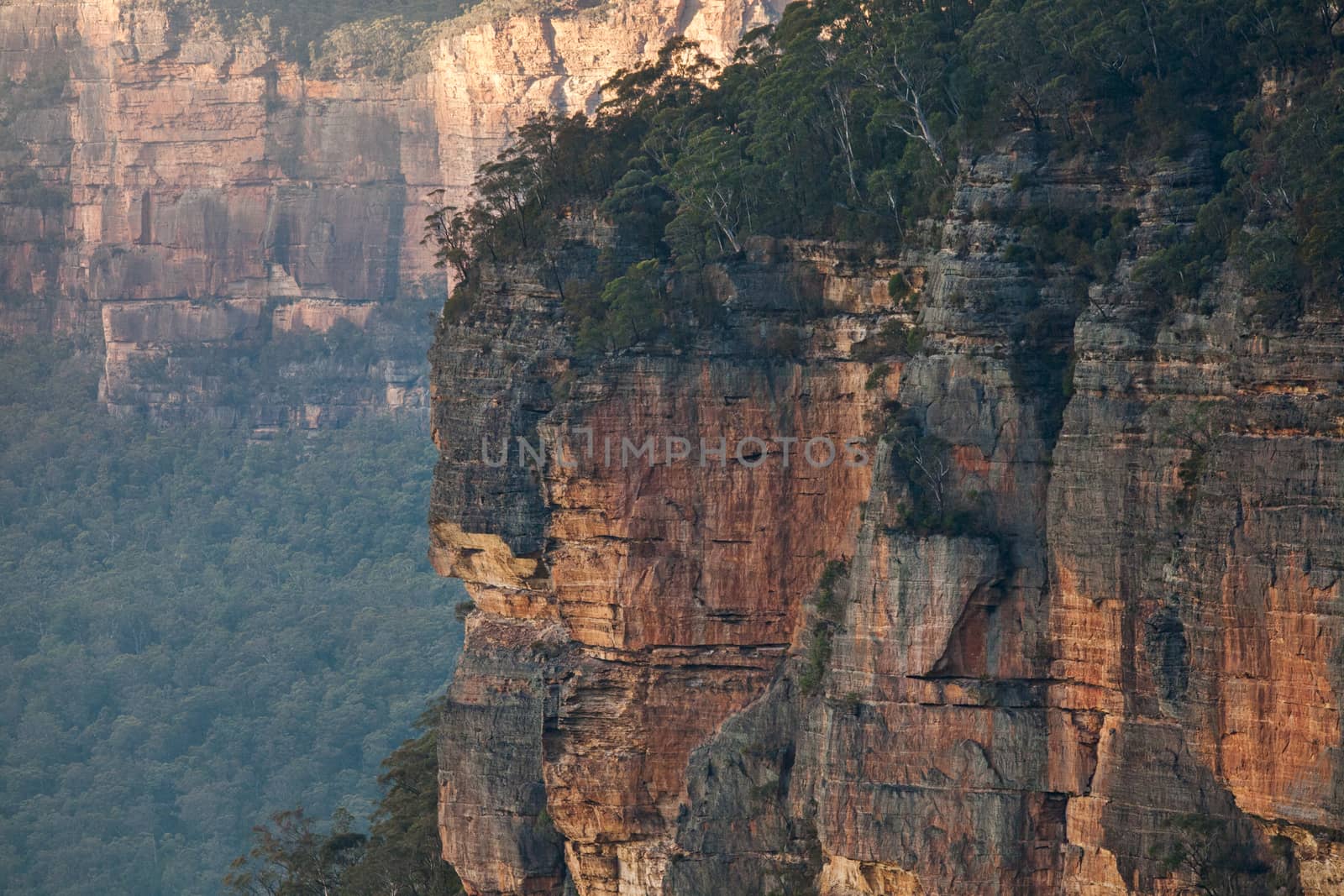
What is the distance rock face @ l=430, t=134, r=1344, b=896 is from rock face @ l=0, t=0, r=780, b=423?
8676 centimetres

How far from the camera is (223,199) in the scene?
5837 inches

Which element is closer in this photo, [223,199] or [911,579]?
[911,579]

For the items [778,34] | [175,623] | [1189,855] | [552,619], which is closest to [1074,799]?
[1189,855]

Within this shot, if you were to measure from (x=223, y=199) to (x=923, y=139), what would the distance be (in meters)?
100

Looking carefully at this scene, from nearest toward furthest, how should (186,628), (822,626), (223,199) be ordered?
(822,626) → (186,628) → (223,199)

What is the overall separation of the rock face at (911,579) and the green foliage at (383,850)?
192 inches

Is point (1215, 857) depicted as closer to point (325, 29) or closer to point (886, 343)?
point (886, 343)

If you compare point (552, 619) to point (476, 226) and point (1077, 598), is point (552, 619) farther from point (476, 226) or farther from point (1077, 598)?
point (1077, 598)

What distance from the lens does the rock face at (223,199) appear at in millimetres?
146625

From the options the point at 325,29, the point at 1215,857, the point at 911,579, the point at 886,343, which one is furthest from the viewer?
the point at 325,29

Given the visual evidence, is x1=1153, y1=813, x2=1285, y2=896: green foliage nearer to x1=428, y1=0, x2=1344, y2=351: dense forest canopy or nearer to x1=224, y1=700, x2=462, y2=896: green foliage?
x1=428, y1=0, x2=1344, y2=351: dense forest canopy

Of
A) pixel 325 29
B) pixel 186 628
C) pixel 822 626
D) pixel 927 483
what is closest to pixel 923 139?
pixel 927 483

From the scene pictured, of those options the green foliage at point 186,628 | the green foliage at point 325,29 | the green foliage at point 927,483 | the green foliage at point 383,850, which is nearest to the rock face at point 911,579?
A: the green foliage at point 927,483

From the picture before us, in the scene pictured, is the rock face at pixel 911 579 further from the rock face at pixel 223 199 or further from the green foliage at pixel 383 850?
the rock face at pixel 223 199
